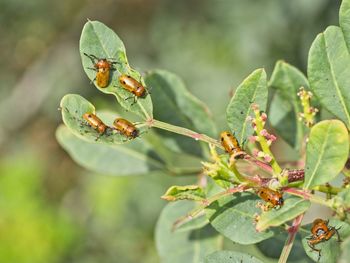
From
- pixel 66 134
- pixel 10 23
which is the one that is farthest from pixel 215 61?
pixel 66 134

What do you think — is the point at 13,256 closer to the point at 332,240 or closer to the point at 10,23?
the point at 10,23

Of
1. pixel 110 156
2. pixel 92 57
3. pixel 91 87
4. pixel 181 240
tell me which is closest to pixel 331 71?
pixel 92 57

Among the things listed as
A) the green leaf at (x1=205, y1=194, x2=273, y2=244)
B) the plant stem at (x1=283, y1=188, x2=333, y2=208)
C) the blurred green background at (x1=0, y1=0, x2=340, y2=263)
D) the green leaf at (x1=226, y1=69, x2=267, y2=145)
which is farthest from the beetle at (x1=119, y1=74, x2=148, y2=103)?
the blurred green background at (x1=0, y1=0, x2=340, y2=263)

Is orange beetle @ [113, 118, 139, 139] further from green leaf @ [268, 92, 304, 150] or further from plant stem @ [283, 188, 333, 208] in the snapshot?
green leaf @ [268, 92, 304, 150]

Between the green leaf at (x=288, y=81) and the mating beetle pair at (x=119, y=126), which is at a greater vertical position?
the green leaf at (x=288, y=81)

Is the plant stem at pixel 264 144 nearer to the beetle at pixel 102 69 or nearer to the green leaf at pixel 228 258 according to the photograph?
the green leaf at pixel 228 258

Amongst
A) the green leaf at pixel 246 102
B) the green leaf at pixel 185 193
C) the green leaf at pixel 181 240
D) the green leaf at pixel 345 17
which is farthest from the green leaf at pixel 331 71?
the green leaf at pixel 181 240
